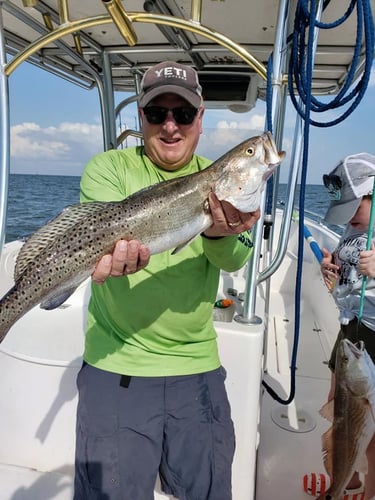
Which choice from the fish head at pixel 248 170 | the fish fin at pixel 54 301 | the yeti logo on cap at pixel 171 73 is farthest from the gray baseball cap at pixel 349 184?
the fish fin at pixel 54 301

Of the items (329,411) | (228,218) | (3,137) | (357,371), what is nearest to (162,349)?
(228,218)

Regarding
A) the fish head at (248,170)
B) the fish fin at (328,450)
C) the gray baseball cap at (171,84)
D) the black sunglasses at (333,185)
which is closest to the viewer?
the fish head at (248,170)

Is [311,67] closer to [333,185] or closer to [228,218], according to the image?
[228,218]

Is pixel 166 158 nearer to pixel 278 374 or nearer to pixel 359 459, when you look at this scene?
pixel 359 459

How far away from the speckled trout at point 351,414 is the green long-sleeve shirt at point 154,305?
0.84m

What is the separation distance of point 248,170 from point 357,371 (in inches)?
54.2

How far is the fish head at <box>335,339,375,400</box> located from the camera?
2.33 metres

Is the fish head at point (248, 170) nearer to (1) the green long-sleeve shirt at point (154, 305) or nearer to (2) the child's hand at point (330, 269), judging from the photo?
(1) the green long-sleeve shirt at point (154, 305)

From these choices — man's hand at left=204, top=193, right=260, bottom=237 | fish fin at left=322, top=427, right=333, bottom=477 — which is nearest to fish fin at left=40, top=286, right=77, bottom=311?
man's hand at left=204, top=193, right=260, bottom=237

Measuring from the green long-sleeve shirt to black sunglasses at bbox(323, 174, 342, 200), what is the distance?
98 cm

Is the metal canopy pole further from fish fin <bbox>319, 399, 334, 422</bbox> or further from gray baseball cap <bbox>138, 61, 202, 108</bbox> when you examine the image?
fish fin <bbox>319, 399, 334, 422</bbox>

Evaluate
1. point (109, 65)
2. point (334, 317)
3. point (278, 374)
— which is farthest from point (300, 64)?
point (334, 317)

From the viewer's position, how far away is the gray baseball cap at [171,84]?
7.18ft

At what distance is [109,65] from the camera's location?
4.34 meters
